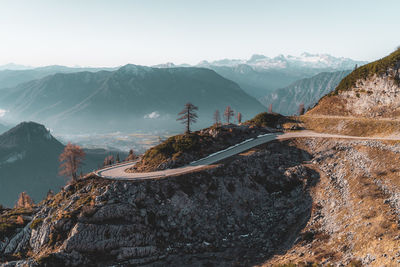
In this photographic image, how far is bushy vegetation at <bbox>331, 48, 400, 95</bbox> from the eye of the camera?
269ft

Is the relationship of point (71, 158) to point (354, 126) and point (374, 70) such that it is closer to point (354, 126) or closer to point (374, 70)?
point (354, 126)

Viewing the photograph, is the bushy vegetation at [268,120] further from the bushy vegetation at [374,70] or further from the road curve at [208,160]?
the bushy vegetation at [374,70]

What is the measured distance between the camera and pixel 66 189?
52.8 metres

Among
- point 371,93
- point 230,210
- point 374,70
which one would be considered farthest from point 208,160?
point 374,70

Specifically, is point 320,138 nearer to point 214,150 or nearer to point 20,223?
point 214,150

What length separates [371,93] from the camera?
8438cm

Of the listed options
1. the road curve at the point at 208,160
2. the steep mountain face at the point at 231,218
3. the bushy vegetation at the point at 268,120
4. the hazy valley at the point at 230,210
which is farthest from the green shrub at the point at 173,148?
the bushy vegetation at the point at 268,120

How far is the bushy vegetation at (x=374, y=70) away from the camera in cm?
8203

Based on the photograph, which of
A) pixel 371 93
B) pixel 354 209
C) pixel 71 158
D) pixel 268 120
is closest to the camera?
pixel 354 209

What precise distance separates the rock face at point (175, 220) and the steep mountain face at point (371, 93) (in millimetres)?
44464

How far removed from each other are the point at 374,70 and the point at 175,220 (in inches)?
3611

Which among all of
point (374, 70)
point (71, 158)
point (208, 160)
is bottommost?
point (208, 160)

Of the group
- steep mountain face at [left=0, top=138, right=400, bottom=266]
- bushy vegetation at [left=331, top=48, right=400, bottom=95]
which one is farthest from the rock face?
bushy vegetation at [left=331, top=48, right=400, bottom=95]

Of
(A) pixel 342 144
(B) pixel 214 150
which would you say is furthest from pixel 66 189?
(A) pixel 342 144
